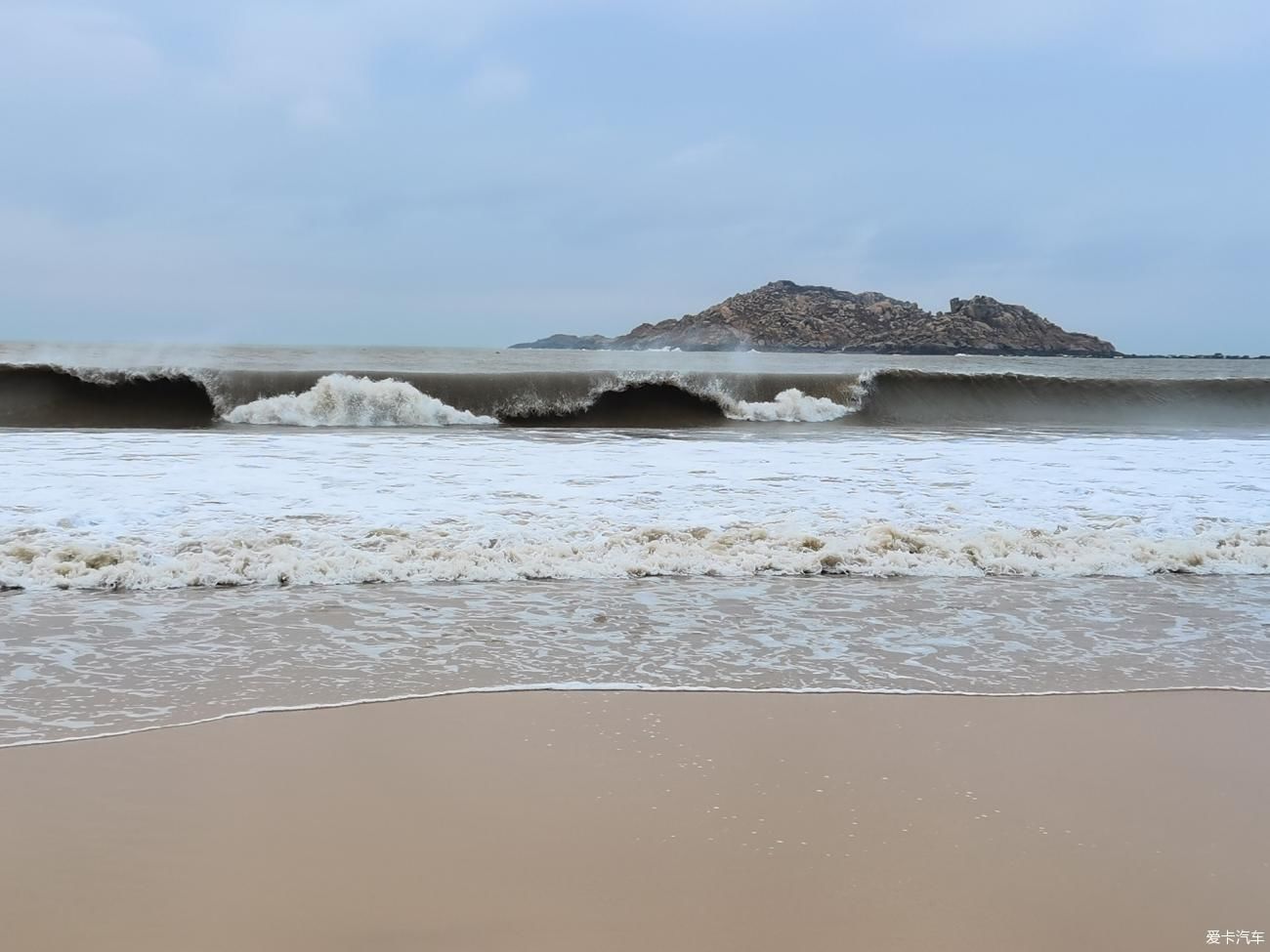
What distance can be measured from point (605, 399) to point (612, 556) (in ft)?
43.9

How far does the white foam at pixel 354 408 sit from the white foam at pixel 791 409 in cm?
480

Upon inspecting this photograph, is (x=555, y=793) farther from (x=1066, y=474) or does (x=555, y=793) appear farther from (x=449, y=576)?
(x=1066, y=474)

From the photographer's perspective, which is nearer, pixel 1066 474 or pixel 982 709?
pixel 982 709

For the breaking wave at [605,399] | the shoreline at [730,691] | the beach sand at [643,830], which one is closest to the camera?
the beach sand at [643,830]

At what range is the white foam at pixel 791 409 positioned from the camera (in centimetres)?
1862

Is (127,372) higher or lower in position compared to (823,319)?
lower

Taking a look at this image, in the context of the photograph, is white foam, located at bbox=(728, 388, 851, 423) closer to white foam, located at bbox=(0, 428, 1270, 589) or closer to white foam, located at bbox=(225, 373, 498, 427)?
white foam, located at bbox=(225, 373, 498, 427)

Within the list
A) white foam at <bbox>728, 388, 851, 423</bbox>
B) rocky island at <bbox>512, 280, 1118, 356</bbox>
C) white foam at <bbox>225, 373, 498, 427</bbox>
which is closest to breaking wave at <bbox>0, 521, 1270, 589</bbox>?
white foam at <bbox>225, 373, 498, 427</bbox>

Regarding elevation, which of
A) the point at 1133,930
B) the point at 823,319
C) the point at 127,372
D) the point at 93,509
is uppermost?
the point at 823,319

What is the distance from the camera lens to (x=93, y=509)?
5879mm

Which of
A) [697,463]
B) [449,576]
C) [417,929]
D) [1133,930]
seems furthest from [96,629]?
[697,463]

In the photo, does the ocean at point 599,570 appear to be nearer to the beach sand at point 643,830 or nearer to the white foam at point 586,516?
the white foam at point 586,516

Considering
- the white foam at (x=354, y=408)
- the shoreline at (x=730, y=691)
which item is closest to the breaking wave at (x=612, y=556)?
the shoreline at (x=730, y=691)

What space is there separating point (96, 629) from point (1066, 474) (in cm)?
714
